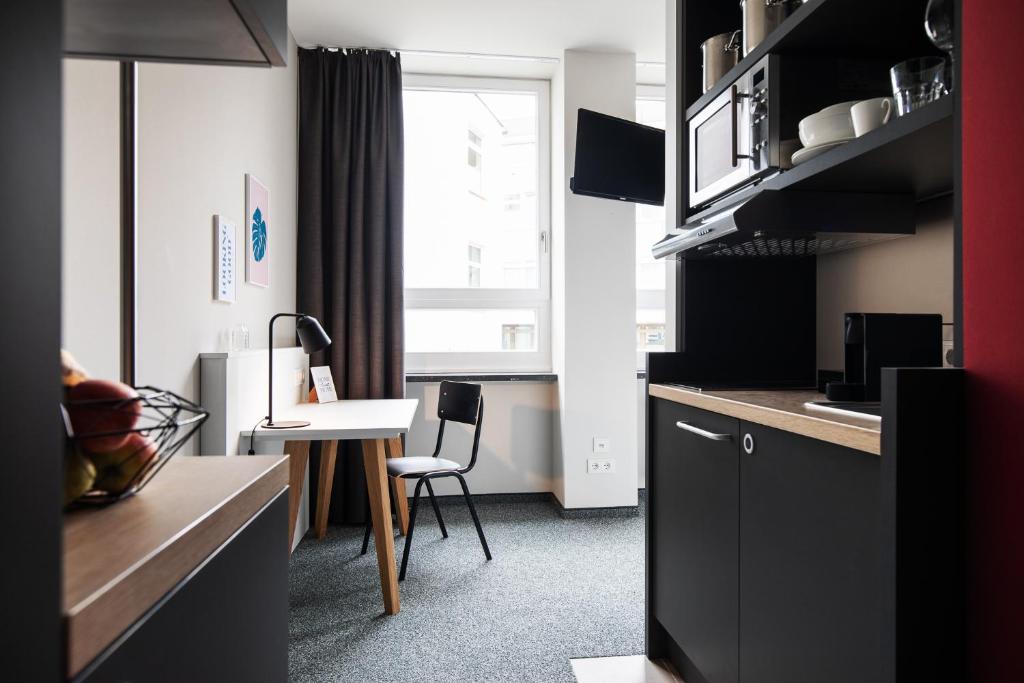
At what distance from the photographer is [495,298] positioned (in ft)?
13.2

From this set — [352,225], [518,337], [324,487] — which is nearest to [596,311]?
[518,337]

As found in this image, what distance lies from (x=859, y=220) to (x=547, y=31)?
243 cm

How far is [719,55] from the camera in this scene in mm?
1903

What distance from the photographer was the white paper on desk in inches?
131

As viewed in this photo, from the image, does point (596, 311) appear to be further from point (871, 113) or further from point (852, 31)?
point (871, 113)

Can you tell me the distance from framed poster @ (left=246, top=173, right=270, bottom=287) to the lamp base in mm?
630

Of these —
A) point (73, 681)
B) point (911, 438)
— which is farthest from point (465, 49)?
point (73, 681)

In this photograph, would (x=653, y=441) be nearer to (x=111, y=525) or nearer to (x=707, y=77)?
(x=707, y=77)

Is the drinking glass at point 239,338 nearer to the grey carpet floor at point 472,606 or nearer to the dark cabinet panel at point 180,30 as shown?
the grey carpet floor at point 472,606

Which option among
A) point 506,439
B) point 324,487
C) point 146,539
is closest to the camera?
point 146,539

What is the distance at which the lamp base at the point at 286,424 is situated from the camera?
2421 millimetres

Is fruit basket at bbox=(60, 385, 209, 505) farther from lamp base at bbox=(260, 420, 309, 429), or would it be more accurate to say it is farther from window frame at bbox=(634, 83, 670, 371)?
window frame at bbox=(634, 83, 670, 371)

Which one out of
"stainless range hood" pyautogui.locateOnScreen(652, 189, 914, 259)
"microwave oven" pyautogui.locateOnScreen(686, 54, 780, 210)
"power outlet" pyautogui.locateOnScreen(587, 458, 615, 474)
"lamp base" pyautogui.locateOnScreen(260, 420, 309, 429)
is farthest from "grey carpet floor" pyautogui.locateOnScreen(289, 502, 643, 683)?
"microwave oven" pyautogui.locateOnScreen(686, 54, 780, 210)

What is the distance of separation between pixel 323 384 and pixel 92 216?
6.61ft
